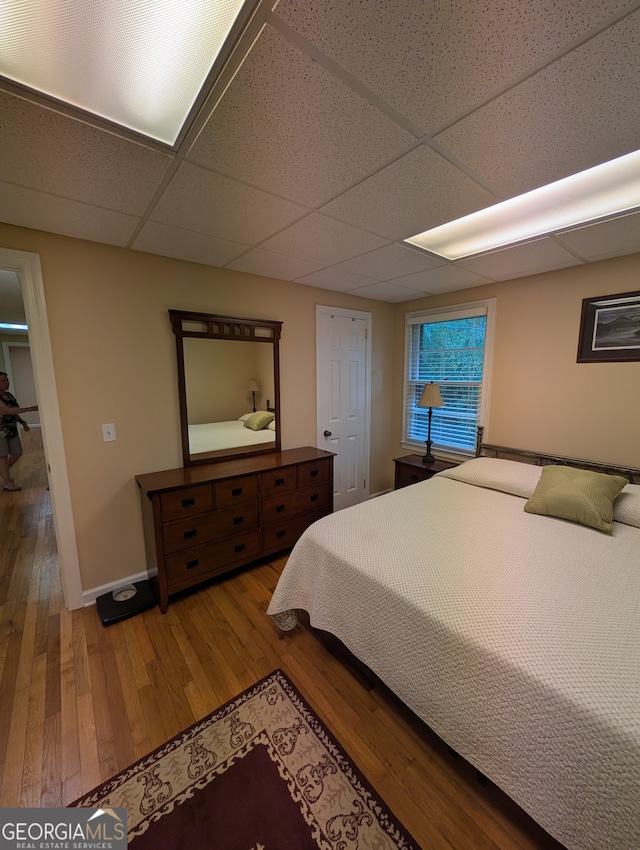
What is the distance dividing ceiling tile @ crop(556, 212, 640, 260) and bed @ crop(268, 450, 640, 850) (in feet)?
4.89

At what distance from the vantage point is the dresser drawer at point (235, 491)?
7.56 ft

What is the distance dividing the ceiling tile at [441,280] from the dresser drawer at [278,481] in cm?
195

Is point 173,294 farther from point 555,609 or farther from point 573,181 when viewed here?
point 555,609

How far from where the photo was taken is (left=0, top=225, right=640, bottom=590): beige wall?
2.05 m

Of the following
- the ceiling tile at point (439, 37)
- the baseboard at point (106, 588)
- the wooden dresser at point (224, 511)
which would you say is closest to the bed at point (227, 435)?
the wooden dresser at point (224, 511)

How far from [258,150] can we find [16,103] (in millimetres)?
734

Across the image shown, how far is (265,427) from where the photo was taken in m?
2.97

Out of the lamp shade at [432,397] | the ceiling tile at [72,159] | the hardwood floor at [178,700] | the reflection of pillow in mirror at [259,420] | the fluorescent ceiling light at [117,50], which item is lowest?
the hardwood floor at [178,700]

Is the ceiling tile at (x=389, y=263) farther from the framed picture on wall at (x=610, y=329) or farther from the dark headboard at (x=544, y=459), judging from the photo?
the dark headboard at (x=544, y=459)

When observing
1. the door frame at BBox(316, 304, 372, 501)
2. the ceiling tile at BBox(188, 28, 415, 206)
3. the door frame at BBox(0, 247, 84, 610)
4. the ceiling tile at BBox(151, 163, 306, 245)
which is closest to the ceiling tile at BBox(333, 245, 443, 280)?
the door frame at BBox(316, 304, 372, 501)

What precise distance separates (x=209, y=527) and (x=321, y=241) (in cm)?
208

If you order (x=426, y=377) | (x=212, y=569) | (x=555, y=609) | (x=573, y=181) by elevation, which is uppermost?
(x=573, y=181)

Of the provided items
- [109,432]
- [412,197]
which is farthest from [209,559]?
[412,197]

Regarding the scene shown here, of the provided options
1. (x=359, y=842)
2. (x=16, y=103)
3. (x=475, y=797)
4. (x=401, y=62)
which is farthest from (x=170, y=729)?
(x=401, y=62)
